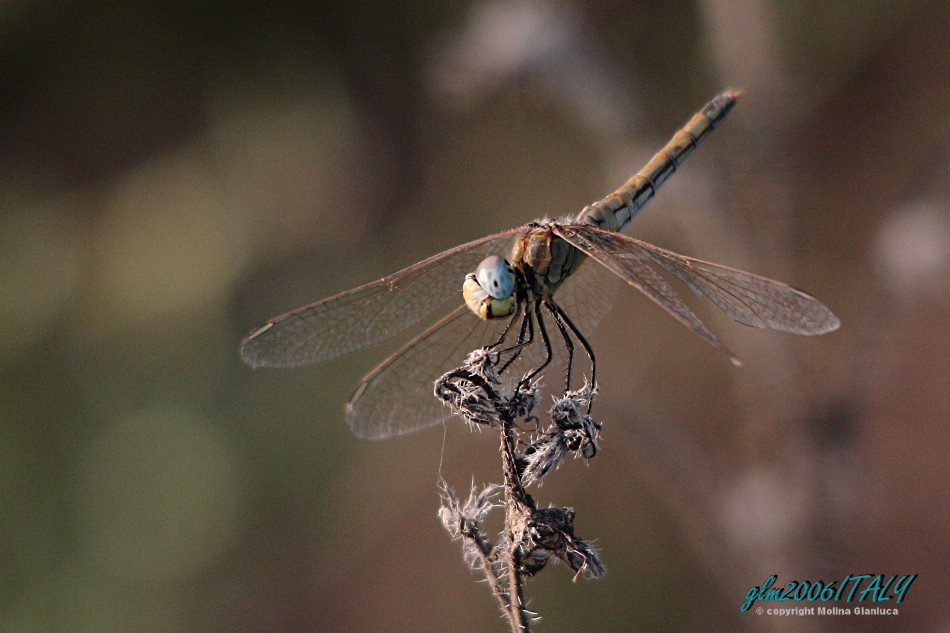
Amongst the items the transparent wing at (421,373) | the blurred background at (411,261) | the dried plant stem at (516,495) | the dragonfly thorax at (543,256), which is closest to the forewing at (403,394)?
the transparent wing at (421,373)

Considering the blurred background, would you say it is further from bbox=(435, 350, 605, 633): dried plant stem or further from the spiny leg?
bbox=(435, 350, 605, 633): dried plant stem

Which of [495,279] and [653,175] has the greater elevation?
[653,175]

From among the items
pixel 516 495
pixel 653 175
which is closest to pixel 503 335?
pixel 516 495

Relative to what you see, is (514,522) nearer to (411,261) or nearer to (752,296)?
(752,296)

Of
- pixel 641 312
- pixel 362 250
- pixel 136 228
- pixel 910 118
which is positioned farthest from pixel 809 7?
pixel 136 228

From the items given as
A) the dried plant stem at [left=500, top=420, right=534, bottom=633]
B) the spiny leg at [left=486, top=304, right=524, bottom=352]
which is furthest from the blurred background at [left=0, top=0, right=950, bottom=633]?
the dried plant stem at [left=500, top=420, right=534, bottom=633]

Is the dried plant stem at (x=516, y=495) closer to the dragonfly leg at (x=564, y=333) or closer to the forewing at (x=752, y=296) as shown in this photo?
the dragonfly leg at (x=564, y=333)

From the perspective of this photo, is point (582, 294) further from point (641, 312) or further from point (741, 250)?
point (641, 312)

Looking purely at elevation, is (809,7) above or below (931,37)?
above
